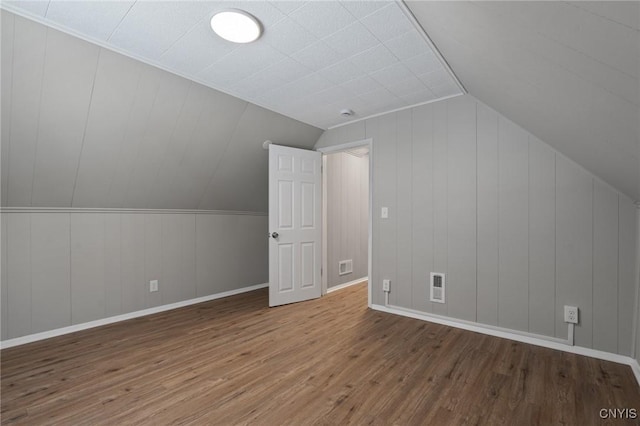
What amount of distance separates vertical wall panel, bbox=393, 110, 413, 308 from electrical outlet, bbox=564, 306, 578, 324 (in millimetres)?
1287

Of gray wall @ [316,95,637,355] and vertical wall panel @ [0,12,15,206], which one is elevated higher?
vertical wall panel @ [0,12,15,206]

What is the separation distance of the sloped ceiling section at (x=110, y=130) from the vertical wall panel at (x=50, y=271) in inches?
7.4

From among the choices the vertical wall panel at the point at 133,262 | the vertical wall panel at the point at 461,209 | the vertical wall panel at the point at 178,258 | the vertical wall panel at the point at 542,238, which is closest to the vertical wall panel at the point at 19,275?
the vertical wall panel at the point at 133,262

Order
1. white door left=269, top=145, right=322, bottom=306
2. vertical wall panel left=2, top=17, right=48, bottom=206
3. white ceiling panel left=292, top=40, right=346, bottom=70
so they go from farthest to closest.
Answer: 1. white door left=269, top=145, right=322, bottom=306
2. white ceiling panel left=292, top=40, right=346, bottom=70
3. vertical wall panel left=2, top=17, right=48, bottom=206

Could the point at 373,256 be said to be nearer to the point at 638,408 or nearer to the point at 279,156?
the point at 279,156

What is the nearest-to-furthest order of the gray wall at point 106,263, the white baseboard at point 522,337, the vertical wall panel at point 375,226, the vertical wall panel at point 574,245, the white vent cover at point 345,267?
the white baseboard at point 522,337
the vertical wall panel at point 574,245
the gray wall at point 106,263
the vertical wall panel at point 375,226
the white vent cover at point 345,267

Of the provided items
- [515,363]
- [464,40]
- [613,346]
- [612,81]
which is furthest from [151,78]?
[613,346]

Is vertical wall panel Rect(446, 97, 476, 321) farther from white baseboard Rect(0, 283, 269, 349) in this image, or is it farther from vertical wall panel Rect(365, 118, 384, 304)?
white baseboard Rect(0, 283, 269, 349)

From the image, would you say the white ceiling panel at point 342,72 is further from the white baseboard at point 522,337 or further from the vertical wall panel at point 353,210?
the white baseboard at point 522,337

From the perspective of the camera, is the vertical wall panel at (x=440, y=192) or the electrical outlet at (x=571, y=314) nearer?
the electrical outlet at (x=571, y=314)

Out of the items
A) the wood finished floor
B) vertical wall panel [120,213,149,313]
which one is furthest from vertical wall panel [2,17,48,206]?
the wood finished floor

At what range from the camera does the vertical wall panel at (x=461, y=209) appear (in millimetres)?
2781

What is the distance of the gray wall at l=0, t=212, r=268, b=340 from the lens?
8.24 ft

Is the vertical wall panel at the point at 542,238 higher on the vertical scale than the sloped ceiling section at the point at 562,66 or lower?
lower
